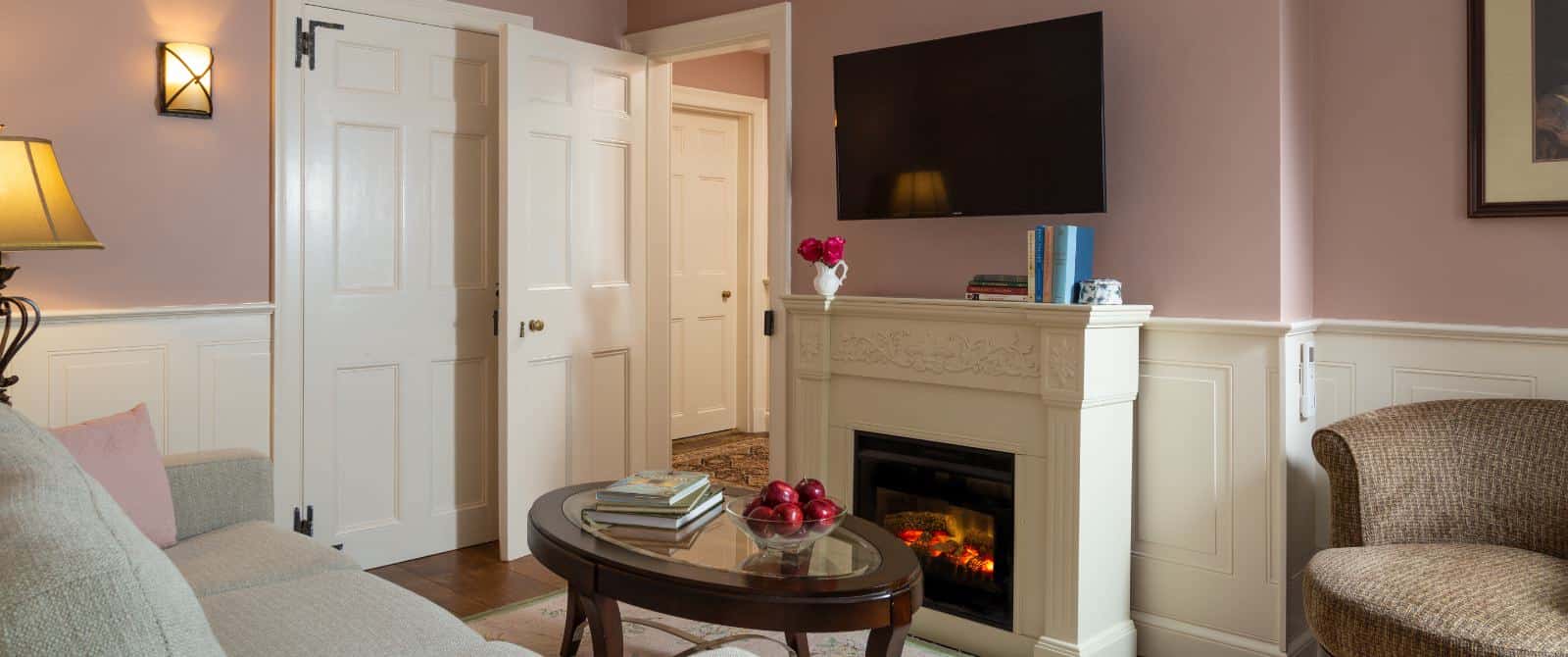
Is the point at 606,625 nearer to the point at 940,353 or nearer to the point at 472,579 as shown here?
the point at 940,353

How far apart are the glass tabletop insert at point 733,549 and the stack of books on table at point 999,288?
93 centimetres

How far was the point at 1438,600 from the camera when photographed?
6.81 ft

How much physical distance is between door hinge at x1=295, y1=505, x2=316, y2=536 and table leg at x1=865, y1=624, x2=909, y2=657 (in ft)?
7.59

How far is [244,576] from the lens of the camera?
89.0 inches

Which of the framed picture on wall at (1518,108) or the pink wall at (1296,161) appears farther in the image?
the pink wall at (1296,161)

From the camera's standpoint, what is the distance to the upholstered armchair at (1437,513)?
2.16m

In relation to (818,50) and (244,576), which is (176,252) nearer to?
(244,576)

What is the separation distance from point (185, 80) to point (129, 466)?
147 centimetres

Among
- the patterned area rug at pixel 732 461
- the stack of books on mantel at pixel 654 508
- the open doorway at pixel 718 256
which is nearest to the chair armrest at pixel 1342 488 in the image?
the stack of books on mantel at pixel 654 508

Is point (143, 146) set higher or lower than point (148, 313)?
higher

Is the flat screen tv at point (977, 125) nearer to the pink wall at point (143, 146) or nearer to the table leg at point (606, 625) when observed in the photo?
the table leg at point (606, 625)

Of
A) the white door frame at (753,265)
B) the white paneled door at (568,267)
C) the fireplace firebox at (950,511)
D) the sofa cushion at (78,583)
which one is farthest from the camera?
the white door frame at (753,265)

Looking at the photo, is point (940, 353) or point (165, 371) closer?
point (940, 353)

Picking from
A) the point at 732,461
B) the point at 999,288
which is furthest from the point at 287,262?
the point at 732,461
